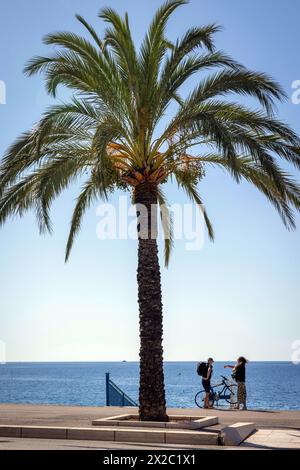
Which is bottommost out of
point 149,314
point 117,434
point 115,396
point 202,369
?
point 115,396

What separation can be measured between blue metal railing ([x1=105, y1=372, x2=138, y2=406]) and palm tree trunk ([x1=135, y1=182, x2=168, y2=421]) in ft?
21.9

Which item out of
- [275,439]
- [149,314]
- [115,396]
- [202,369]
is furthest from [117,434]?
[202,369]

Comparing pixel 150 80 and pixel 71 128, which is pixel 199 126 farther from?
pixel 71 128

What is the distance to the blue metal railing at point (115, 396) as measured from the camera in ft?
77.3

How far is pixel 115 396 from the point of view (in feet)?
78.7

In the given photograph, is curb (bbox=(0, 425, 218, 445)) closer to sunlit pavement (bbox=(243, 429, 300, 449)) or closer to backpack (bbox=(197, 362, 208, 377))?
sunlit pavement (bbox=(243, 429, 300, 449))

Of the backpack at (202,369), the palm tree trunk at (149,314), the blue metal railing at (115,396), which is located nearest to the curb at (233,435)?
the palm tree trunk at (149,314)

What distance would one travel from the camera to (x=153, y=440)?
13898mm

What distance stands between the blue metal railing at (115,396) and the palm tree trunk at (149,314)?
6689mm

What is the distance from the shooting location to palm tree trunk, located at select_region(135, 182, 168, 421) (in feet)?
54.9

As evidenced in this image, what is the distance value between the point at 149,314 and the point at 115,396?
26.3ft

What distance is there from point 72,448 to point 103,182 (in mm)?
5280

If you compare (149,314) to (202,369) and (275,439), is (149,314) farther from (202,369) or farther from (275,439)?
(202,369)
